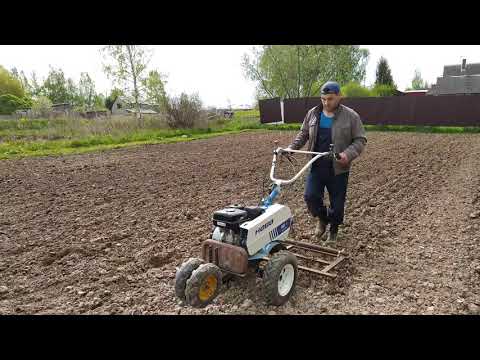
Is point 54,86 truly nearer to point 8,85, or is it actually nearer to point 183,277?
point 8,85

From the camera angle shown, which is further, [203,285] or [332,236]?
[332,236]

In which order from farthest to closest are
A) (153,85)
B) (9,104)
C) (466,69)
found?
1. (9,104)
2. (466,69)
3. (153,85)

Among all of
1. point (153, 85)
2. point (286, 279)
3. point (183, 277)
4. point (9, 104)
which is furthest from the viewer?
point (9, 104)

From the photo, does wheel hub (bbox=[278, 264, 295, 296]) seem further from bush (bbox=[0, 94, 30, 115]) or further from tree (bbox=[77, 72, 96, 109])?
tree (bbox=[77, 72, 96, 109])

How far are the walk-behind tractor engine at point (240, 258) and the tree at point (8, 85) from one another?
54422mm

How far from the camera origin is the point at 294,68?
37375 mm

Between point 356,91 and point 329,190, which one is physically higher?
point 356,91

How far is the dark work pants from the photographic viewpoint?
4.37 m

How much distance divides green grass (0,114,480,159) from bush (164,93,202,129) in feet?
2.62

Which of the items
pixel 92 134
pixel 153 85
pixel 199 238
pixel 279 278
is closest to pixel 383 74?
pixel 153 85

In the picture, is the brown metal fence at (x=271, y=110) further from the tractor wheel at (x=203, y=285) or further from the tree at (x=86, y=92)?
the tree at (x=86, y=92)

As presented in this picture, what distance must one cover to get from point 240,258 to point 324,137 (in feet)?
6.42

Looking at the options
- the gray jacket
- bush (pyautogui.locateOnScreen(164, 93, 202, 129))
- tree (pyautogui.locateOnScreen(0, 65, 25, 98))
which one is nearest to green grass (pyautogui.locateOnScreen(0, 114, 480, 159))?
bush (pyautogui.locateOnScreen(164, 93, 202, 129))

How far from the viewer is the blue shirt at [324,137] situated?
4.25 metres
